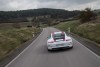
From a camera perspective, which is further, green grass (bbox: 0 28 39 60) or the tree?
the tree

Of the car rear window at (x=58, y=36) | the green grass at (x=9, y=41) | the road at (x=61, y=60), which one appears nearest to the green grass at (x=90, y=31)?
the car rear window at (x=58, y=36)

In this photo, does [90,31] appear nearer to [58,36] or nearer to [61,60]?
[58,36]

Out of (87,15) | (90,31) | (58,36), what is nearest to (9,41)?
(90,31)

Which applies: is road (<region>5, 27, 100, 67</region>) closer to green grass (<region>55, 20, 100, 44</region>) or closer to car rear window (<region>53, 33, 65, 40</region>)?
car rear window (<region>53, 33, 65, 40</region>)

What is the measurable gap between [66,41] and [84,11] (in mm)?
44980

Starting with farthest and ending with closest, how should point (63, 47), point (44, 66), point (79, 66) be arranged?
1. point (63, 47)
2. point (44, 66)
3. point (79, 66)

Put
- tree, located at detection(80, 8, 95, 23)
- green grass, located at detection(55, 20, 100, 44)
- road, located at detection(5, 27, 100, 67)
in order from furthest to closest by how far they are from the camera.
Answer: tree, located at detection(80, 8, 95, 23) → green grass, located at detection(55, 20, 100, 44) → road, located at detection(5, 27, 100, 67)

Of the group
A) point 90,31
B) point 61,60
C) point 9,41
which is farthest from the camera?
point 90,31

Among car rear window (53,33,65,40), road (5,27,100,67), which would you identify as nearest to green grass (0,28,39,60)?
road (5,27,100,67)

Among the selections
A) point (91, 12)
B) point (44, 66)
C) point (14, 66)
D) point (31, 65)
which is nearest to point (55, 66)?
point (44, 66)

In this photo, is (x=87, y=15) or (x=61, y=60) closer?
(x=61, y=60)

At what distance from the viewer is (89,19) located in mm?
60656

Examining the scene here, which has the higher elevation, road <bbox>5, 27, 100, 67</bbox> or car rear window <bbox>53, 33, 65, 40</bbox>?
car rear window <bbox>53, 33, 65, 40</bbox>

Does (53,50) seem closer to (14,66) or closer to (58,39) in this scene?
(58,39)
